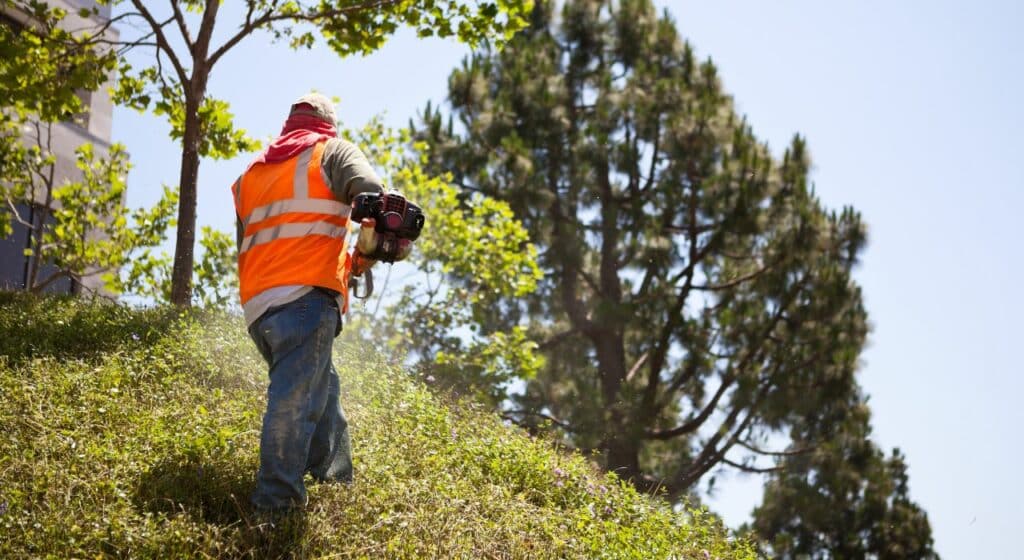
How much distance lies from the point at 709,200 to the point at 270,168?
43.6 ft

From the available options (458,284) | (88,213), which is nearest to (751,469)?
(458,284)

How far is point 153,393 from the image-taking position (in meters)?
6.27

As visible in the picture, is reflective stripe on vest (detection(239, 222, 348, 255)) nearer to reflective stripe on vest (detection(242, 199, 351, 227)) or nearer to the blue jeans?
reflective stripe on vest (detection(242, 199, 351, 227))

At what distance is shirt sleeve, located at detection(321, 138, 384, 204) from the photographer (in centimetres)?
452

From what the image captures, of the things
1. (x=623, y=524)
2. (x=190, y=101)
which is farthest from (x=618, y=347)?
(x=623, y=524)

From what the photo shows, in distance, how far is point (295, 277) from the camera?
4.56 m

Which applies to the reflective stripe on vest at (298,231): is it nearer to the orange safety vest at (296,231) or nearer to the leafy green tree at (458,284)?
the orange safety vest at (296,231)

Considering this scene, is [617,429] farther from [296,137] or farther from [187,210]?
[296,137]

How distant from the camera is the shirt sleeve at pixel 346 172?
452cm

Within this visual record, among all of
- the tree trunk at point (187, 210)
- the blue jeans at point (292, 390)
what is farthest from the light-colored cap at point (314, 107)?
the tree trunk at point (187, 210)

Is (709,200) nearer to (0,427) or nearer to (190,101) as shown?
(190,101)

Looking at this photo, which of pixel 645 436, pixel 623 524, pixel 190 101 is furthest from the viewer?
pixel 645 436

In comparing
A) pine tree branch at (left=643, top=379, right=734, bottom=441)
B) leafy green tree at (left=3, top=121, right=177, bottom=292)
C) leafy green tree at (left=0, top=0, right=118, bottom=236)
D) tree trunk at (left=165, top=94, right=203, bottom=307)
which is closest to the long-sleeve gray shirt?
Answer: tree trunk at (left=165, top=94, right=203, bottom=307)

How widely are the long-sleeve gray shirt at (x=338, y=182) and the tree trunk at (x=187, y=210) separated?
16.0 feet
